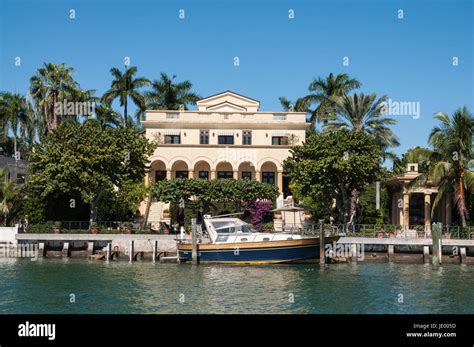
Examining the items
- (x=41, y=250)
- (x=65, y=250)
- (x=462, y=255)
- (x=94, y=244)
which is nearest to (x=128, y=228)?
(x=94, y=244)

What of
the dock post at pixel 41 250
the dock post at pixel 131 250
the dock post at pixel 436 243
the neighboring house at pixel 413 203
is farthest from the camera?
the neighboring house at pixel 413 203

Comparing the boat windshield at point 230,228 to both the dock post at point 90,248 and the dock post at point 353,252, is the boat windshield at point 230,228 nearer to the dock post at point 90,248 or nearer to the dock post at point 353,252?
the dock post at point 353,252

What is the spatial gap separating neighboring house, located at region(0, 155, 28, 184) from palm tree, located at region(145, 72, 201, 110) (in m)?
15.5

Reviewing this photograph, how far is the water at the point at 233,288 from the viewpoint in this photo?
24.1 meters

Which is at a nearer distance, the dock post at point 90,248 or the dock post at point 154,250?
the dock post at point 154,250

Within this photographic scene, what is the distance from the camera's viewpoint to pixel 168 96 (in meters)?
70.1

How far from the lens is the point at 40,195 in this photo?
4884cm

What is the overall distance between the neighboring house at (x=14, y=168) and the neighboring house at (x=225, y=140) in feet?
49.0

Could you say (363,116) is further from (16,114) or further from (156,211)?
(16,114)

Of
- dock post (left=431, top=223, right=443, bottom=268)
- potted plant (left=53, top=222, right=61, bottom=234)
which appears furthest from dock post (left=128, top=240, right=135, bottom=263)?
dock post (left=431, top=223, right=443, bottom=268)

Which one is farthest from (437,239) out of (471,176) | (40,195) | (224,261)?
(40,195)

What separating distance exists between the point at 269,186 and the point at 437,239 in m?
16.5

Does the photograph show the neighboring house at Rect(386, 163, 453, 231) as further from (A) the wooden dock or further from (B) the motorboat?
(B) the motorboat

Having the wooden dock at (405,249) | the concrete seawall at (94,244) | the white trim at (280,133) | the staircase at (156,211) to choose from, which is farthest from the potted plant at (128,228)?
the white trim at (280,133)
